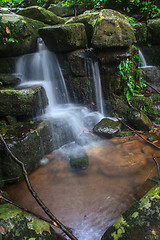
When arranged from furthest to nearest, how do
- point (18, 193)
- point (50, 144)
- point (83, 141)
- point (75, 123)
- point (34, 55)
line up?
point (34, 55)
point (75, 123)
point (83, 141)
point (50, 144)
point (18, 193)

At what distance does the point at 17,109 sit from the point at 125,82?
3.54 meters

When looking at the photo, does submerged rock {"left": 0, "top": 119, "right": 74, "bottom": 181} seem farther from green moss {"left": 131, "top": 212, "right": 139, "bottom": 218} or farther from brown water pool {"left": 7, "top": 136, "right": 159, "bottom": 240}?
green moss {"left": 131, "top": 212, "right": 139, "bottom": 218}

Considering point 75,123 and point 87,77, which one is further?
point 87,77

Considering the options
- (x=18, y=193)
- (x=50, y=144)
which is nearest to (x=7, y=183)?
(x=18, y=193)

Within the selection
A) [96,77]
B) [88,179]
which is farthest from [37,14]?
[88,179]

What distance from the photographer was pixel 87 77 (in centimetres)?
575

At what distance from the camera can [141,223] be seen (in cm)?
181

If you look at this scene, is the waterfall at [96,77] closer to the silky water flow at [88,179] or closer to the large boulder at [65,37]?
the silky water flow at [88,179]

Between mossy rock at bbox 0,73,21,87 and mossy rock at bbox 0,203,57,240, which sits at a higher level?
mossy rock at bbox 0,73,21,87

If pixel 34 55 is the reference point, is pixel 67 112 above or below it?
below

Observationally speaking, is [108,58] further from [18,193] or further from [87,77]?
[18,193]

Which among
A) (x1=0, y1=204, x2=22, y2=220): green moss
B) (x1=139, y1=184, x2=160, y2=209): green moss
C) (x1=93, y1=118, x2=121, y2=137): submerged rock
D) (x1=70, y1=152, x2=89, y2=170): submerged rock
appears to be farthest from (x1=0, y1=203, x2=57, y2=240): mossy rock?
(x1=93, y1=118, x2=121, y2=137): submerged rock

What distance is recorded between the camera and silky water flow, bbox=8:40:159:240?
8.24 feet

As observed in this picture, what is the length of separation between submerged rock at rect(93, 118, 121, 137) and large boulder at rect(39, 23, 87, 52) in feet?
9.00
